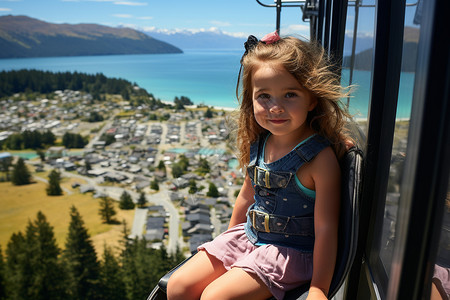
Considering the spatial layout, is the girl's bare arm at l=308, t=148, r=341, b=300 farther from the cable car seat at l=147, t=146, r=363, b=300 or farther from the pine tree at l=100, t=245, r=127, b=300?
the pine tree at l=100, t=245, r=127, b=300

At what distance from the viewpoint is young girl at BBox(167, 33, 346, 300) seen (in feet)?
3.03

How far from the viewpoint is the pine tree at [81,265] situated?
29.2 meters

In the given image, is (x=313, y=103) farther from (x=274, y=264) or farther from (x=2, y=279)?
(x=2, y=279)

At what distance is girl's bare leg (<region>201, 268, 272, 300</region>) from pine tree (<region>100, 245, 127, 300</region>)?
102ft

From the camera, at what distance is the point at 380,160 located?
0.89m

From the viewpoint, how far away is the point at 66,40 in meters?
85.3

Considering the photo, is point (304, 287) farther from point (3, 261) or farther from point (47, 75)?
point (47, 75)

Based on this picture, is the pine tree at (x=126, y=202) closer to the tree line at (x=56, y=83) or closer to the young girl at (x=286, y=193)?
the tree line at (x=56, y=83)

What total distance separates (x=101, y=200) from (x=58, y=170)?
10.3m

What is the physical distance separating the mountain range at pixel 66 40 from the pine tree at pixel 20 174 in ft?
129

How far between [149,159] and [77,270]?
19214 mm

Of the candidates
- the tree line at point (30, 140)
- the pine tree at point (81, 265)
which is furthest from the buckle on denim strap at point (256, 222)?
the tree line at point (30, 140)

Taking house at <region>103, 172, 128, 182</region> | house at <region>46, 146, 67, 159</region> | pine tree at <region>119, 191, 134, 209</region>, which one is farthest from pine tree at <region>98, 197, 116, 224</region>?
house at <region>46, 146, 67, 159</region>

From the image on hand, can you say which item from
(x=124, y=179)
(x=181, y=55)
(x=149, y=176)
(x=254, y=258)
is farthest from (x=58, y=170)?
(x=181, y=55)
